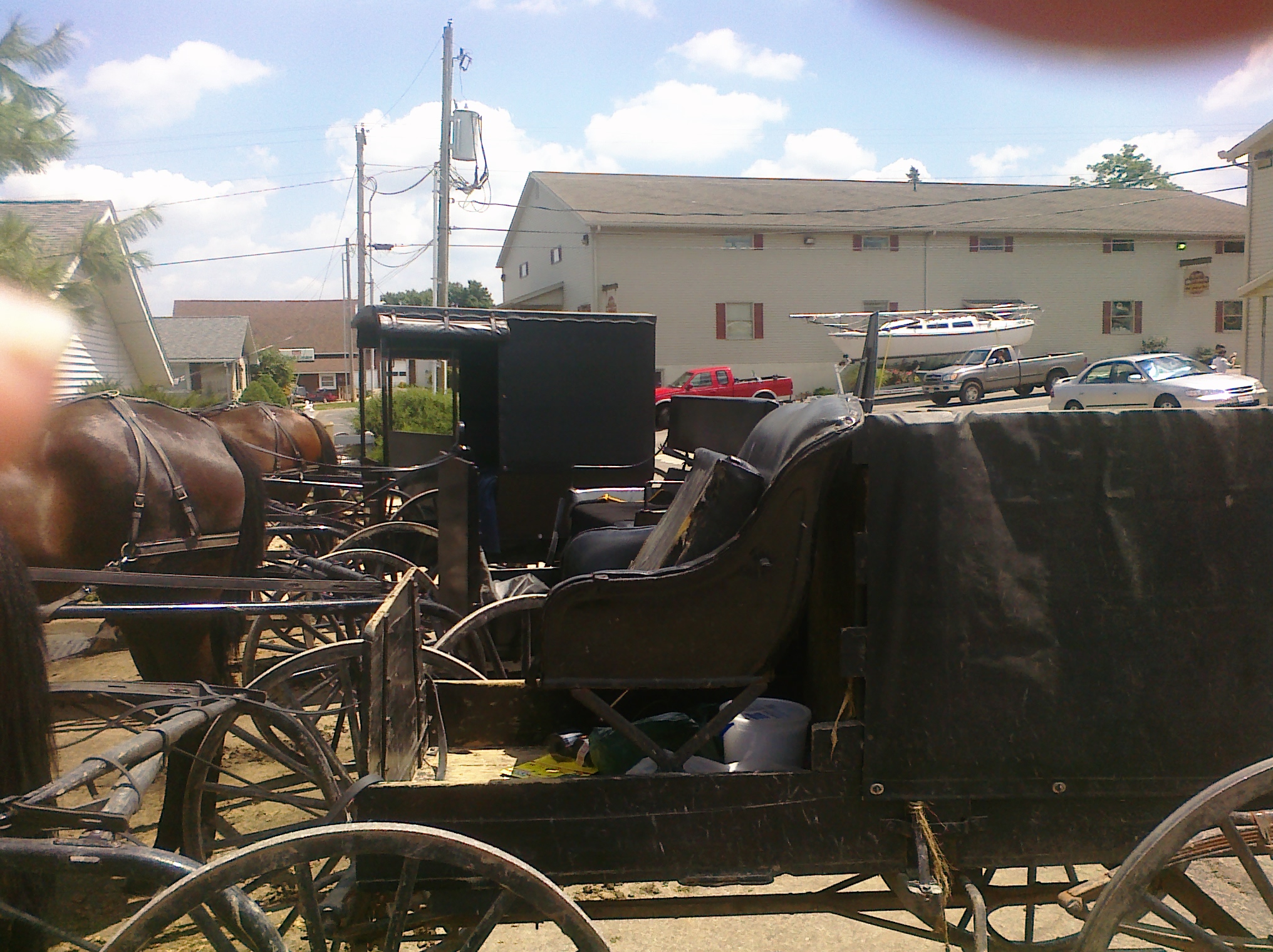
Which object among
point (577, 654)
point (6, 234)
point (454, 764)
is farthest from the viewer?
point (6, 234)

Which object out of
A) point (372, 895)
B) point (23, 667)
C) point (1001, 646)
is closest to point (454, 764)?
point (372, 895)

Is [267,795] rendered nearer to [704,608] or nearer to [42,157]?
[704,608]

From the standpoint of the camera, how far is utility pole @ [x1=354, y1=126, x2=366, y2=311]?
28.7 meters

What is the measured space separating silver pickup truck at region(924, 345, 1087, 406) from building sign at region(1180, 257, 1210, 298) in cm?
757

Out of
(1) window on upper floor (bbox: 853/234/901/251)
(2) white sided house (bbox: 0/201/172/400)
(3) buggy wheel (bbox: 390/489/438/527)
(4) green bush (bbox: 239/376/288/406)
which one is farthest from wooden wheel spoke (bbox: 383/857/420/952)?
(4) green bush (bbox: 239/376/288/406)

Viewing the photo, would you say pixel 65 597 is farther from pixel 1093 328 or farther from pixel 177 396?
pixel 1093 328

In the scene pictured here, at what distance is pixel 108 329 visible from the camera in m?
18.9

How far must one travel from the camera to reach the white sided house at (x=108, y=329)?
573 inches

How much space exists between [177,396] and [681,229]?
1718 cm

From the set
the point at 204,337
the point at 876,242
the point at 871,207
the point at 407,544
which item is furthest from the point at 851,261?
the point at 204,337

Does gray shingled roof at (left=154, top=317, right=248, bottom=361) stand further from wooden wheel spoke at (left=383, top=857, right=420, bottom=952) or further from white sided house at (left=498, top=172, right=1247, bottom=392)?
wooden wheel spoke at (left=383, top=857, right=420, bottom=952)

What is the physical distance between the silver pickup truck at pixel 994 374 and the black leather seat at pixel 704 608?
78.1ft

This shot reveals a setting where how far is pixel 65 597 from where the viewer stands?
4637 mm

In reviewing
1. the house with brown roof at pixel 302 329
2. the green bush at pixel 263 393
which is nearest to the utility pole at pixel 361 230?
the green bush at pixel 263 393
